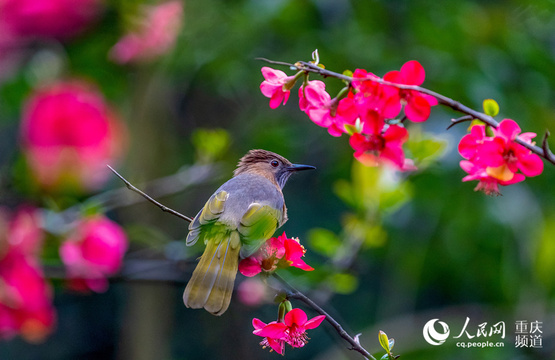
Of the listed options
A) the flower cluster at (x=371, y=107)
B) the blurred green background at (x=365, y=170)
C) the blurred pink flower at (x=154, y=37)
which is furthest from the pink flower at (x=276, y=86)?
the blurred pink flower at (x=154, y=37)

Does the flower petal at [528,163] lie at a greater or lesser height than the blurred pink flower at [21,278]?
greater

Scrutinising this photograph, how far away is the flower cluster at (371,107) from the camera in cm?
59

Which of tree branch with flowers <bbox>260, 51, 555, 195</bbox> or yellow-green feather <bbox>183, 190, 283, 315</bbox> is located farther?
tree branch with flowers <bbox>260, 51, 555, 195</bbox>

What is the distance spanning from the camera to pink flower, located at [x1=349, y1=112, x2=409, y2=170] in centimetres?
60

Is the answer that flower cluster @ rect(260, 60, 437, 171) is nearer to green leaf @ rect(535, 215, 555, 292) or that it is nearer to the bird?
the bird

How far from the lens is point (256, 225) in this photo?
569mm

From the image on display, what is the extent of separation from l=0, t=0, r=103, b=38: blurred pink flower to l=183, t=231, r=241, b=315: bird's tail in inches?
37.1

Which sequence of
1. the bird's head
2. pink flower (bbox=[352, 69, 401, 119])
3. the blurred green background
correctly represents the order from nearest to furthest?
pink flower (bbox=[352, 69, 401, 119])
the bird's head
the blurred green background

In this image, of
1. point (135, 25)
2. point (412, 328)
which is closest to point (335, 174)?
point (412, 328)

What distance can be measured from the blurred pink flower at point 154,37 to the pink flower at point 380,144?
49.9 inches

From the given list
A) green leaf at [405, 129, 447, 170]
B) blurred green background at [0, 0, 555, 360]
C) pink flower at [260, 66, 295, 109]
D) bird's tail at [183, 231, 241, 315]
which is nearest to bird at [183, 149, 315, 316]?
bird's tail at [183, 231, 241, 315]

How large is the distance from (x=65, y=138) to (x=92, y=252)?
252mm

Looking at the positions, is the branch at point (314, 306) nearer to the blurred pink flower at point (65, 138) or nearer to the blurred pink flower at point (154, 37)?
the blurred pink flower at point (65, 138)

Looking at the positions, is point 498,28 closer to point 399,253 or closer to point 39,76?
point 399,253
